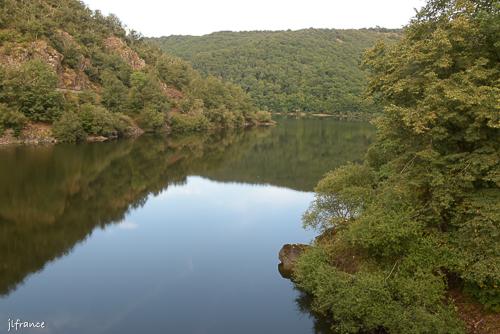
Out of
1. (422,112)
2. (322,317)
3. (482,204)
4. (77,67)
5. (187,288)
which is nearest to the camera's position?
(482,204)

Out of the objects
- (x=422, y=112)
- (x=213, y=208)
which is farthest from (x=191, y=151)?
(x=422, y=112)

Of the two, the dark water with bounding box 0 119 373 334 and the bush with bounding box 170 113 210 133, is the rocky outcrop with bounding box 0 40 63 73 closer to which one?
the bush with bounding box 170 113 210 133

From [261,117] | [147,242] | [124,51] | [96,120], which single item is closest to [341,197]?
[147,242]

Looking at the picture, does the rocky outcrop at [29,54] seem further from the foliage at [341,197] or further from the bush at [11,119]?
the foliage at [341,197]

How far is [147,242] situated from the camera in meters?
32.2

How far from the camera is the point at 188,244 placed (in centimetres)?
3206

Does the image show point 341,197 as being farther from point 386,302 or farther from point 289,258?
point 386,302

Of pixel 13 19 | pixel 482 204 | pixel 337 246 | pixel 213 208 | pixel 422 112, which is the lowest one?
pixel 213 208

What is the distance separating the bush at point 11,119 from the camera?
7128 cm

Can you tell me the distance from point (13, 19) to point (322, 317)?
102m

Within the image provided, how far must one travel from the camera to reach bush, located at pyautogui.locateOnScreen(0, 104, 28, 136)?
71275mm

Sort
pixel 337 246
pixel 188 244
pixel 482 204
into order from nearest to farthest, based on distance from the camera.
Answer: pixel 482 204
pixel 337 246
pixel 188 244

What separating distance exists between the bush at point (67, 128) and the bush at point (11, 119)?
217 inches

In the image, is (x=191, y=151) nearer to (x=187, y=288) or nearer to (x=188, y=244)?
(x=188, y=244)
